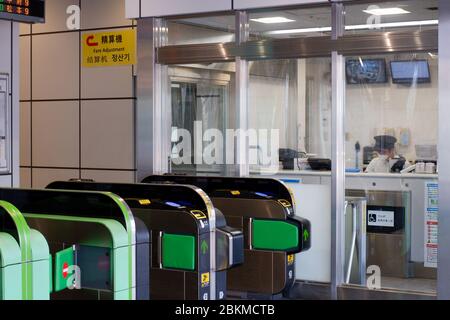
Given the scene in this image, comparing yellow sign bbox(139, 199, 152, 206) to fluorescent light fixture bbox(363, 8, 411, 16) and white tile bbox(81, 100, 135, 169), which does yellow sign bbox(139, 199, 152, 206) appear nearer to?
fluorescent light fixture bbox(363, 8, 411, 16)

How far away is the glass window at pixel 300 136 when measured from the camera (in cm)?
702

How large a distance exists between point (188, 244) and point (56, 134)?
4.78 metres

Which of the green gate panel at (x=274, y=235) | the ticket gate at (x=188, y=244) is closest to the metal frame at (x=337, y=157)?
the green gate panel at (x=274, y=235)

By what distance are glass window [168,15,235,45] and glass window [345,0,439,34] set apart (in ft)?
3.75

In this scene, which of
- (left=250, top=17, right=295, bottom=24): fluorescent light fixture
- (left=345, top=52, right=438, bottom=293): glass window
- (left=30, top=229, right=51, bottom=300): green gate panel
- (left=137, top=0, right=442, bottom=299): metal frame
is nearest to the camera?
(left=30, top=229, right=51, bottom=300): green gate panel

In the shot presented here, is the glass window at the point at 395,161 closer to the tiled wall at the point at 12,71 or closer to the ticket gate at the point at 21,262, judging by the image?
the tiled wall at the point at 12,71

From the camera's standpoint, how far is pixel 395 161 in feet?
22.2

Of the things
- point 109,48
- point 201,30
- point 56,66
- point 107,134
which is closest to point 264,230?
point 201,30

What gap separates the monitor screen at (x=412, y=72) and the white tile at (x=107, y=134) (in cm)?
321

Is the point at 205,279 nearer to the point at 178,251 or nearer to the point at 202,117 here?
the point at 178,251

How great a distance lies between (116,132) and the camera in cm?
894

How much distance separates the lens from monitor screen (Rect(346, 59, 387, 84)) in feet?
22.0

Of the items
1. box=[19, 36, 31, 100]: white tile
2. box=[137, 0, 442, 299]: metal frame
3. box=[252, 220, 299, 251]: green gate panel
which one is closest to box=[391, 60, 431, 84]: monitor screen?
box=[137, 0, 442, 299]: metal frame
